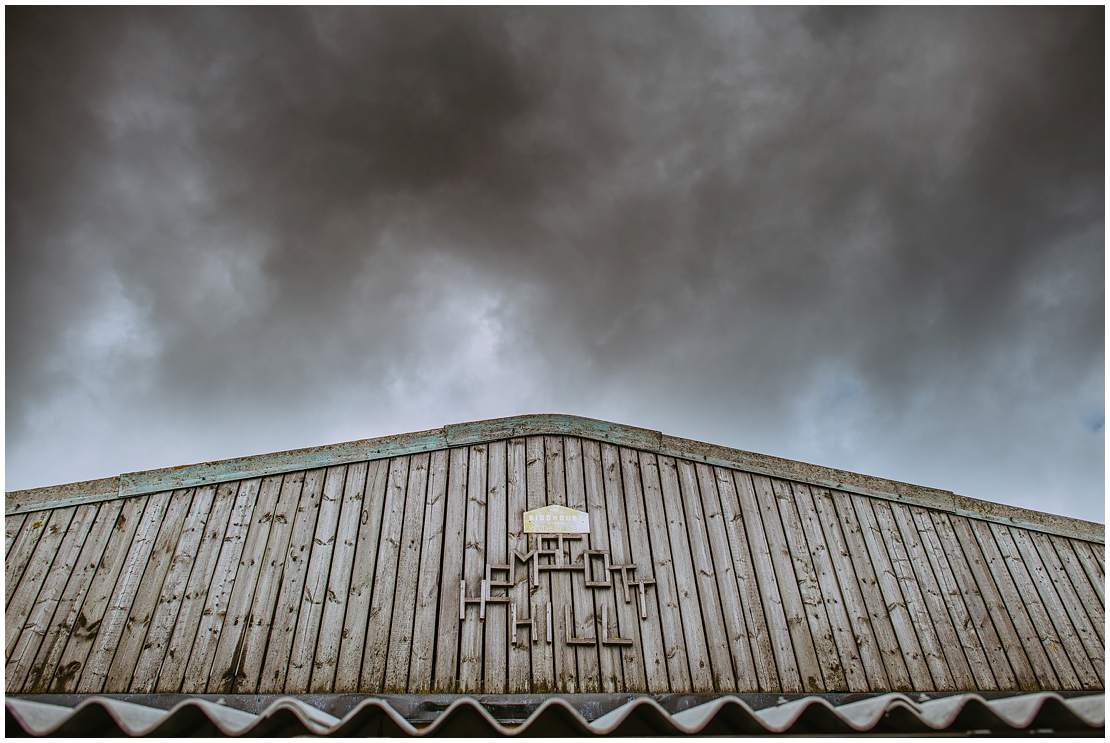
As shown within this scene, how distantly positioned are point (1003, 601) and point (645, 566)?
10.1 feet

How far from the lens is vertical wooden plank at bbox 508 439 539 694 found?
4.14 meters

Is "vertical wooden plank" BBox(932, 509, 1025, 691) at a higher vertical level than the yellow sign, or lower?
lower

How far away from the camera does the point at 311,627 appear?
4.29 metres

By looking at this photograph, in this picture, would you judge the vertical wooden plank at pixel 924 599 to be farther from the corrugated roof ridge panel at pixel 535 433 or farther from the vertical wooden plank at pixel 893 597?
the corrugated roof ridge panel at pixel 535 433

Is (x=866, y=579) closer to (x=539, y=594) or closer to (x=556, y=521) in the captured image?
(x=556, y=521)

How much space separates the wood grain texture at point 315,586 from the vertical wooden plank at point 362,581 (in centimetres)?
18

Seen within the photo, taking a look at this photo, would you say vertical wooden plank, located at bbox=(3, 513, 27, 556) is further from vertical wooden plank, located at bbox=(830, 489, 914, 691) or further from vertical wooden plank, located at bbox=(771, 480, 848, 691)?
vertical wooden plank, located at bbox=(830, 489, 914, 691)

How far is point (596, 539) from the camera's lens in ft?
15.8

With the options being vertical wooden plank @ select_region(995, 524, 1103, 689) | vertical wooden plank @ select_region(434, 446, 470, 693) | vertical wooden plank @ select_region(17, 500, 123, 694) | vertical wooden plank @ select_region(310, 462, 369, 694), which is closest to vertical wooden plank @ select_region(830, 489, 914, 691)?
vertical wooden plank @ select_region(995, 524, 1103, 689)

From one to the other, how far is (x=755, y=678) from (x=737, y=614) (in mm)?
457

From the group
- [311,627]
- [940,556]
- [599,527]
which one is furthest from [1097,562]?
[311,627]

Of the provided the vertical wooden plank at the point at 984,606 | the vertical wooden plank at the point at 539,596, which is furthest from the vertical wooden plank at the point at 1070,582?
the vertical wooden plank at the point at 539,596

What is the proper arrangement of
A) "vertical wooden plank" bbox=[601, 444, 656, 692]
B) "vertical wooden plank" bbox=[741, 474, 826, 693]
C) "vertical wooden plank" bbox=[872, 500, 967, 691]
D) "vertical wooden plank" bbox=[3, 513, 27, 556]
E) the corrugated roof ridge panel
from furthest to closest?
1. the corrugated roof ridge panel
2. "vertical wooden plank" bbox=[3, 513, 27, 556]
3. "vertical wooden plank" bbox=[872, 500, 967, 691]
4. "vertical wooden plank" bbox=[741, 474, 826, 693]
5. "vertical wooden plank" bbox=[601, 444, 656, 692]

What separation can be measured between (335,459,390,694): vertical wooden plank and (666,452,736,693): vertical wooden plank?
7.81ft
